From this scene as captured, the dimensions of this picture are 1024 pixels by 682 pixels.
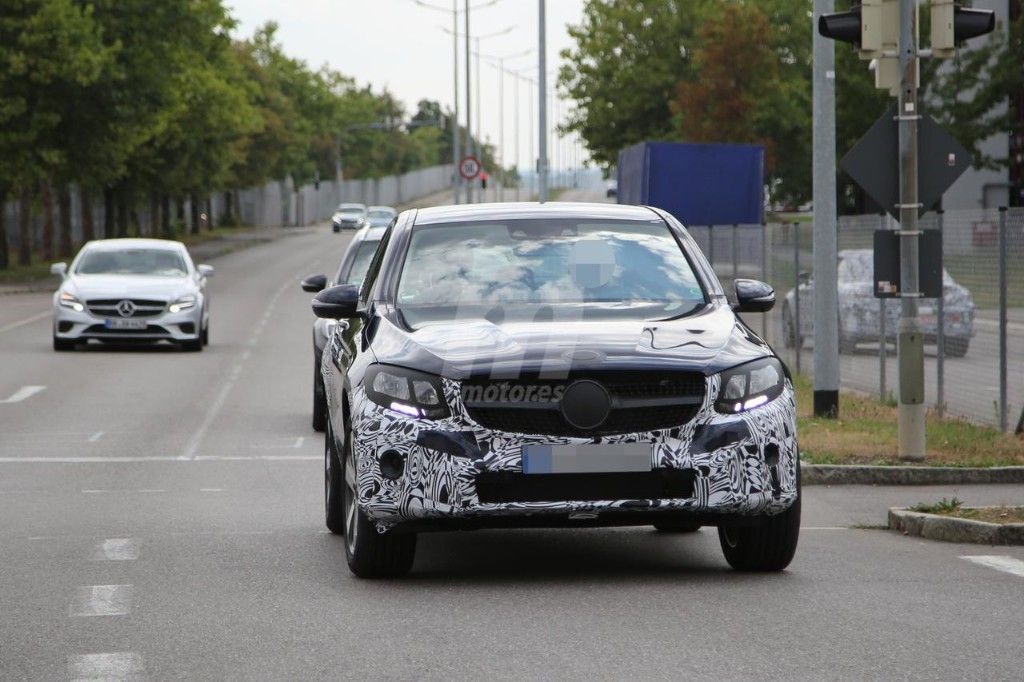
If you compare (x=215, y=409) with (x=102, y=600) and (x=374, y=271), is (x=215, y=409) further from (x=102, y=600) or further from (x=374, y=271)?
(x=102, y=600)

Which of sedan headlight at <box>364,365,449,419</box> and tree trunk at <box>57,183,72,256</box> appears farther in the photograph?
tree trunk at <box>57,183,72,256</box>

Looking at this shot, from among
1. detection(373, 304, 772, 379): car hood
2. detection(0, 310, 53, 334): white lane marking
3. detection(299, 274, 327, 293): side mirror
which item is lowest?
detection(0, 310, 53, 334): white lane marking

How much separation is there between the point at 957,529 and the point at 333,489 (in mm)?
3102

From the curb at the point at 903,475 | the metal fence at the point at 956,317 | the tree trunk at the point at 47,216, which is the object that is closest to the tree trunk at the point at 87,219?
the tree trunk at the point at 47,216

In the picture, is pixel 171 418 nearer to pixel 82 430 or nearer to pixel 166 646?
pixel 82 430

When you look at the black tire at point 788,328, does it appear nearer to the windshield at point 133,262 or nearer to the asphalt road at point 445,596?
the windshield at point 133,262

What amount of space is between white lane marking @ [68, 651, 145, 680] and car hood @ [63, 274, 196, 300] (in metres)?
19.9

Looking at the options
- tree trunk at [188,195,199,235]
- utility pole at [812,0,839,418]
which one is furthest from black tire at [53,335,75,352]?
tree trunk at [188,195,199,235]

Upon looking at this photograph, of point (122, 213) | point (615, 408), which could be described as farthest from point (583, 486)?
point (122, 213)

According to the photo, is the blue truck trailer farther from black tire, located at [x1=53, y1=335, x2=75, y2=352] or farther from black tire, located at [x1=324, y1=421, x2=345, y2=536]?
black tire, located at [x1=324, y1=421, x2=345, y2=536]

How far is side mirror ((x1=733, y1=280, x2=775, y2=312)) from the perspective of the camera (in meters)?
9.18

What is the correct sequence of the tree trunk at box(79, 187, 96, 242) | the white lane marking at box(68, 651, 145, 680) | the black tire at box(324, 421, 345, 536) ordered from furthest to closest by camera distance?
the tree trunk at box(79, 187, 96, 242), the black tire at box(324, 421, 345, 536), the white lane marking at box(68, 651, 145, 680)

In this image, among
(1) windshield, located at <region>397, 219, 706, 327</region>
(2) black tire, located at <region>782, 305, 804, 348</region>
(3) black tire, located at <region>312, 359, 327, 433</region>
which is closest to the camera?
(1) windshield, located at <region>397, 219, 706, 327</region>

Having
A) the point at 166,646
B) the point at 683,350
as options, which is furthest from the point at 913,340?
the point at 166,646
